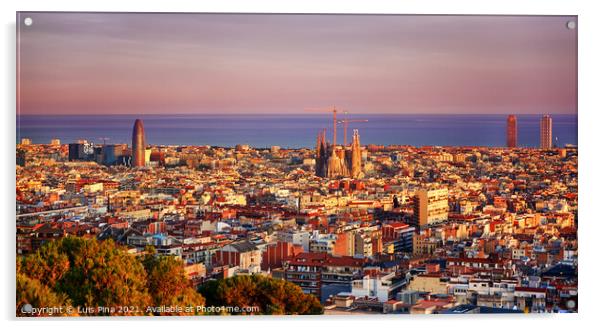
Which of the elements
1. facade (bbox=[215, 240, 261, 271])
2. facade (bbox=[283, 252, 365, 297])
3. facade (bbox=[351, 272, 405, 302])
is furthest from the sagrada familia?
facade (bbox=[351, 272, 405, 302])

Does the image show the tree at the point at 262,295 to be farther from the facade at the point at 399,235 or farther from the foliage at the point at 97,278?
the facade at the point at 399,235

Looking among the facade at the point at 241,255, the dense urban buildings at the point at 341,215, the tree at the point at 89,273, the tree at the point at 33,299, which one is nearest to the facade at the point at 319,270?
the dense urban buildings at the point at 341,215

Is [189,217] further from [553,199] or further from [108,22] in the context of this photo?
[553,199]

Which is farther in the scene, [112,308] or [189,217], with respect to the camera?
[189,217]

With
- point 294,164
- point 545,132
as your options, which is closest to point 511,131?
point 545,132

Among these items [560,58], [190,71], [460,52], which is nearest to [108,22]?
[190,71]

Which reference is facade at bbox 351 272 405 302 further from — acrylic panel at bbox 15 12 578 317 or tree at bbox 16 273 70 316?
tree at bbox 16 273 70 316

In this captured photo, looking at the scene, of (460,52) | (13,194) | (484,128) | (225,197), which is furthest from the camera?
(225,197)
